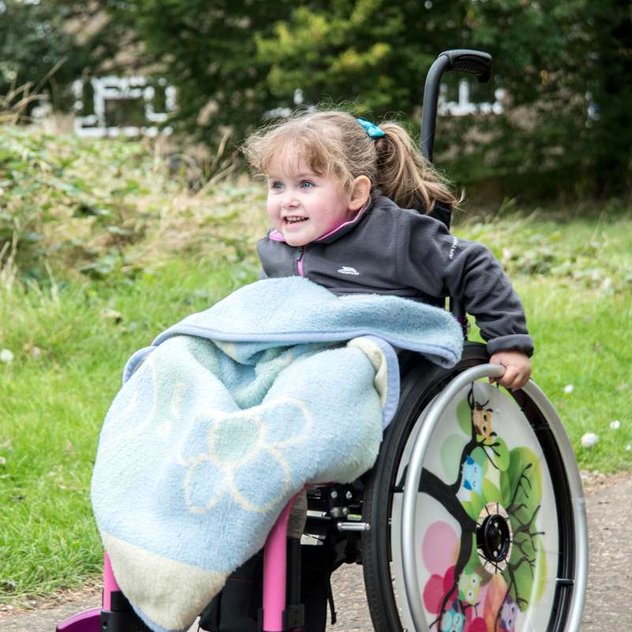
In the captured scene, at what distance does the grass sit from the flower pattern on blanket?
1283 mm

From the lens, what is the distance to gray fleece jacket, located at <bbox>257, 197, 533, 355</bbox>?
2.53m

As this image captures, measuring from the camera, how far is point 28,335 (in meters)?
5.07

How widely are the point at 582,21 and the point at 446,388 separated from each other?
519 inches

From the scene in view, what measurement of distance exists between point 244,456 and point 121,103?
16.8 meters

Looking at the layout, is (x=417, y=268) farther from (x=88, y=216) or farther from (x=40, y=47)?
(x=40, y=47)

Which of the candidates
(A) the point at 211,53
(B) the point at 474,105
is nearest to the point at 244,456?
(B) the point at 474,105

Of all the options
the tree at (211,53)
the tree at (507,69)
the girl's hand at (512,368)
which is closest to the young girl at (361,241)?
the girl's hand at (512,368)

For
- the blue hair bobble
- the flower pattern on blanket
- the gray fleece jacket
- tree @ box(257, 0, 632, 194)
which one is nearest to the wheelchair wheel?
the gray fleece jacket

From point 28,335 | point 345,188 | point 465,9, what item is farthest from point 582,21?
point 345,188

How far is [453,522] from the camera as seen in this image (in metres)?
2.41

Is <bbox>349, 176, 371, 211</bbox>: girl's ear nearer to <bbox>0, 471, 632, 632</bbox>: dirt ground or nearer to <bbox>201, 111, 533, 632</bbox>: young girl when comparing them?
<bbox>201, 111, 533, 632</bbox>: young girl

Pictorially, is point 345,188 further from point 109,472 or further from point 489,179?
point 489,179

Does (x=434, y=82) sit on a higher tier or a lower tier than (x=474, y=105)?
higher

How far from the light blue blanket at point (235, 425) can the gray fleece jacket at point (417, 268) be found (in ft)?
0.48
